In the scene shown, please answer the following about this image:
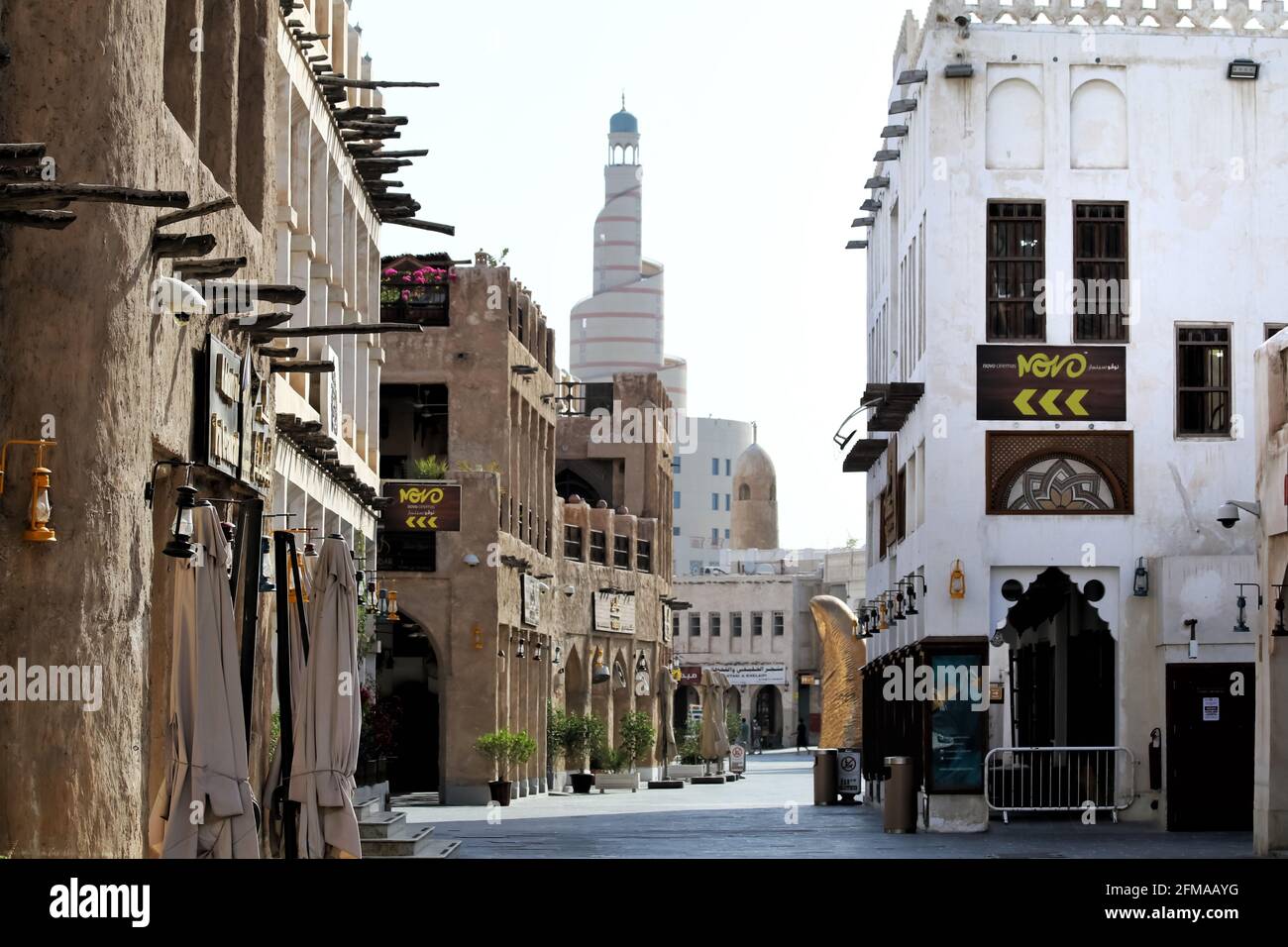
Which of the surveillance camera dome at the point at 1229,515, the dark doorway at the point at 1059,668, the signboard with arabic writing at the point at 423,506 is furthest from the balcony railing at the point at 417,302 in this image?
the surveillance camera dome at the point at 1229,515

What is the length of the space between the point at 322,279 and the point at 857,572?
84278 millimetres

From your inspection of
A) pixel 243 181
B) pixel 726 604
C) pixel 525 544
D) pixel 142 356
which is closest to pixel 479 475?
pixel 525 544

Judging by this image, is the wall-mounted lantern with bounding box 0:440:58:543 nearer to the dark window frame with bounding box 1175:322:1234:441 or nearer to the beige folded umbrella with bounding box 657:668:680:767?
the dark window frame with bounding box 1175:322:1234:441

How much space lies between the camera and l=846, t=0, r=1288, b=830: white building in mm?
30516

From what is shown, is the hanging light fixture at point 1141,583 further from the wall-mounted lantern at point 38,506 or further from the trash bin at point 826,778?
the wall-mounted lantern at point 38,506

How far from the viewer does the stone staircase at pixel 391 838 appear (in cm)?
2272

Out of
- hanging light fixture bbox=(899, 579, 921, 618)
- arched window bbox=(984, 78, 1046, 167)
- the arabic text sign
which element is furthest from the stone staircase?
arched window bbox=(984, 78, 1046, 167)

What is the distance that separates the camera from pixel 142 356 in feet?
52.9

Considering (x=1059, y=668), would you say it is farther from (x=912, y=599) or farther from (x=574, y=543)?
(x=574, y=543)

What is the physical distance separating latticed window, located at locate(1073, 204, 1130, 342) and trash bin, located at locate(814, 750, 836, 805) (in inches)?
442

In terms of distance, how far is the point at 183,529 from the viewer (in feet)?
50.6

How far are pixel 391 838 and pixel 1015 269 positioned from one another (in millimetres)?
Answer: 12702
